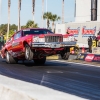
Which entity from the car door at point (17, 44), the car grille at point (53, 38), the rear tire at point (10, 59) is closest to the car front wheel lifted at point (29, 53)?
the car door at point (17, 44)

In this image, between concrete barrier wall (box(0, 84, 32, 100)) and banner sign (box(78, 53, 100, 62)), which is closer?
concrete barrier wall (box(0, 84, 32, 100))

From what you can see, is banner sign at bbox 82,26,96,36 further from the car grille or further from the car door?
the car grille

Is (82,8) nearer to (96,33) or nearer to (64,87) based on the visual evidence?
(96,33)

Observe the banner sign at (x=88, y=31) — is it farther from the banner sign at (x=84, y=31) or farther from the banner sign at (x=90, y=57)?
the banner sign at (x=90, y=57)

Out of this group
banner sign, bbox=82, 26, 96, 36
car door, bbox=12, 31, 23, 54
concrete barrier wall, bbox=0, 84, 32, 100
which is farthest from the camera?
banner sign, bbox=82, 26, 96, 36

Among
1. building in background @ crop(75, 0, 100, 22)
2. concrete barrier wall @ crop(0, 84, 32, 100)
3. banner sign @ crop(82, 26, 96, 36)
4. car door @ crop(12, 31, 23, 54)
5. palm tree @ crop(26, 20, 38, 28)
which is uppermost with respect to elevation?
building in background @ crop(75, 0, 100, 22)

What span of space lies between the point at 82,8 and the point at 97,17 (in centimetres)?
745

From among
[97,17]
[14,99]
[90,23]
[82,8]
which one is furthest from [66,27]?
[14,99]

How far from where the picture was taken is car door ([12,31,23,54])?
17.0 m

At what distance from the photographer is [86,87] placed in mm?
10273

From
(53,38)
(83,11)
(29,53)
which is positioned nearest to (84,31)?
(83,11)

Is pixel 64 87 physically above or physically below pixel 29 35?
below

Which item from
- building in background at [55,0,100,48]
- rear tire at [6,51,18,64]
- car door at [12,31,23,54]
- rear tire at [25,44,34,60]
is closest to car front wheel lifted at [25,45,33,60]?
rear tire at [25,44,34,60]

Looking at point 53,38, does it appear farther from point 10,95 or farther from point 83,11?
point 83,11
